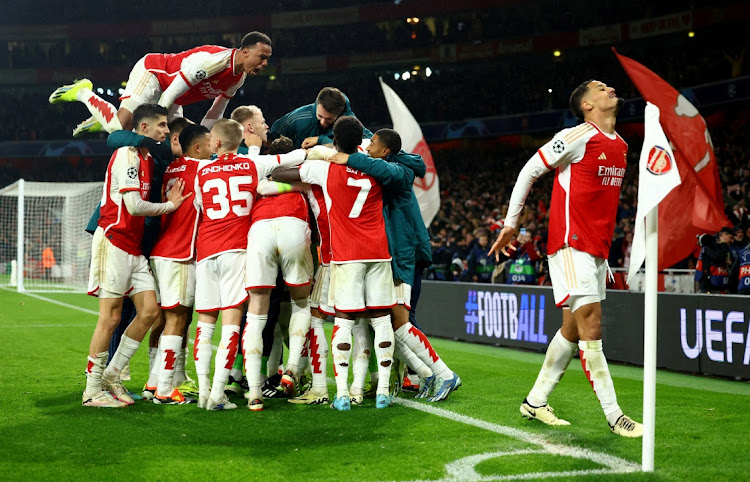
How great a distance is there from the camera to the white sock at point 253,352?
5906mm

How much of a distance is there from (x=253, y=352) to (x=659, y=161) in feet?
10.3

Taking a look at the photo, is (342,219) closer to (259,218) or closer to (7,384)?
(259,218)

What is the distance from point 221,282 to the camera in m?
6.03

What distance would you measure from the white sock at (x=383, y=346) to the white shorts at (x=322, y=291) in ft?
1.94

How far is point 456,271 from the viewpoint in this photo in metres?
15.9

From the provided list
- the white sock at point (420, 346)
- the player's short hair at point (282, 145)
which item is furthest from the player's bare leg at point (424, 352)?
the player's short hair at point (282, 145)

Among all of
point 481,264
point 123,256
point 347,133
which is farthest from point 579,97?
point 481,264

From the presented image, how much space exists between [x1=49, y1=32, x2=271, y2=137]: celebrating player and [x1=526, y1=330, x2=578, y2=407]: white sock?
10.6 feet

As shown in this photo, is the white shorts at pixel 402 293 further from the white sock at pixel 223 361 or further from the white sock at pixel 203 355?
the white sock at pixel 203 355

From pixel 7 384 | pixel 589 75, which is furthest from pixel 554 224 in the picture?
pixel 589 75

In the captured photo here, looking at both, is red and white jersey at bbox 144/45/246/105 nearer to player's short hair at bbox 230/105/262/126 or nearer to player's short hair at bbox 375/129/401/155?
player's short hair at bbox 230/105/262/126

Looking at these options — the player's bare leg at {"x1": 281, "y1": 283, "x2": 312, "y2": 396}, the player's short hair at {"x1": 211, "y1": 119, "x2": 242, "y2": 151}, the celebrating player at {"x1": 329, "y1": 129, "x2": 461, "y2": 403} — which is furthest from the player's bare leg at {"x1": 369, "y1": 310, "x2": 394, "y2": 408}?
the player's short hair at {"x1": 211, "y1": 119, "x2": 242, "y2": 151}

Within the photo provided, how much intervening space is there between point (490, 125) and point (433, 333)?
19184 mm

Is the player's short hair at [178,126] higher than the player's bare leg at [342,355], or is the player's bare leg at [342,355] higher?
the player's short hair at [178,126]
